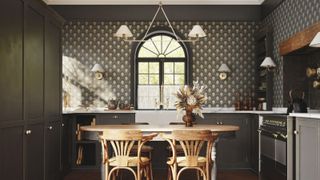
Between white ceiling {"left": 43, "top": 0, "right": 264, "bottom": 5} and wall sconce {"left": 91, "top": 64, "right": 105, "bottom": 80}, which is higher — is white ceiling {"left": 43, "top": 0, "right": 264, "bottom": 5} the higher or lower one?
the higher one

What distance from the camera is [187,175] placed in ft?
24.6

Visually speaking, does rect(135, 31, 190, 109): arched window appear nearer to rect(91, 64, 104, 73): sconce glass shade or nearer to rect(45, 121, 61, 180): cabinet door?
rect(91, 64, 104, 73): sconce glass shade

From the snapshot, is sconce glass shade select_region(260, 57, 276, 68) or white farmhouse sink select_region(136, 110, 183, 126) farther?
white farmhouse sink select_region(136, 110, 183, 126)

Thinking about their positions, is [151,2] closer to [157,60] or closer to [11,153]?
[157,60]

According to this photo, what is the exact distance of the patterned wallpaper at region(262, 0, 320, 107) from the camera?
615 centimetres

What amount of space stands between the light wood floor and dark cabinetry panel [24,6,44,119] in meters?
2.18

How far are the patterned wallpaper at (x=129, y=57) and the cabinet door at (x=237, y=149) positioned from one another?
3.27 ft

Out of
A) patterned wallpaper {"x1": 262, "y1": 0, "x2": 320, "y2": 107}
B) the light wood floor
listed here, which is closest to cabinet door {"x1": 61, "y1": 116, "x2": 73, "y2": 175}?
the light wood floor

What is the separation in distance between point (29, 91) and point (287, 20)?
433 cm

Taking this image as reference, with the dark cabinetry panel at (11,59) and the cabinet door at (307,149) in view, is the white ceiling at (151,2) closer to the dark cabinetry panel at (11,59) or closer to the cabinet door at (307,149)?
the dark cabinetry panel at (11,59)

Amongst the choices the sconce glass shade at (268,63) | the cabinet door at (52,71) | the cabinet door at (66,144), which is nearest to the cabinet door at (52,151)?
the cabinet door at (52,71)

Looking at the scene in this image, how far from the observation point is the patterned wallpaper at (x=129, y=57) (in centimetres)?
914

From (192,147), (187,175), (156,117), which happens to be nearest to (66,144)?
(156,117)

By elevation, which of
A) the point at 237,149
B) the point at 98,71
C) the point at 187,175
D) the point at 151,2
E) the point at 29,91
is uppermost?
the point at 151,2
